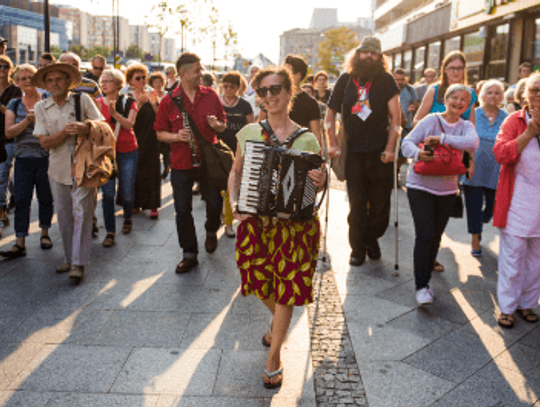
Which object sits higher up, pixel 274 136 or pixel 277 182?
pixel 274 136

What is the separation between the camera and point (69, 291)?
16.4 ft

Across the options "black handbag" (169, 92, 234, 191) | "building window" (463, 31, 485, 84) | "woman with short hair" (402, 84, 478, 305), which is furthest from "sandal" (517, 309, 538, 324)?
"building window" (463, 31, 485, 84)

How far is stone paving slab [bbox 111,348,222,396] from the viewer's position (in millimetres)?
3305

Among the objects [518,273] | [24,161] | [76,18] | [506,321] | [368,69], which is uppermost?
[76,18]

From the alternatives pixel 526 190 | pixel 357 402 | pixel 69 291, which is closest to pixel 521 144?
pixel 526 190

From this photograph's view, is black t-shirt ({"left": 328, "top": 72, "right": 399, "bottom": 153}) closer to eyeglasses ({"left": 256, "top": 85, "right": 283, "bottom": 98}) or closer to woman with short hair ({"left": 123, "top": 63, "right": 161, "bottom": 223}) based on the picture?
eyeglasses ({"left": 256, "top": 85, "right": 283, "bottom": 98})

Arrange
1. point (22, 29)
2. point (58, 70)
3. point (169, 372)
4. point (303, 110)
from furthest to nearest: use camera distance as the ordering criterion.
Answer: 1. point (22, 29)
2. point (303, 110)
3. point (58, 70)
4. point (169, 372)

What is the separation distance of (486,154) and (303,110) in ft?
7.16

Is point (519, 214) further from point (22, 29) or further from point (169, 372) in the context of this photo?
point (22, 29)

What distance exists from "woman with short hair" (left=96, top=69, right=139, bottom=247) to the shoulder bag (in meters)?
3.82

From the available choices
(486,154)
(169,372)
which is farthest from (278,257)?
(486,154)

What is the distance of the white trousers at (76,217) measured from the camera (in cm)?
526

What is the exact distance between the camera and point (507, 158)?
4.36 metres

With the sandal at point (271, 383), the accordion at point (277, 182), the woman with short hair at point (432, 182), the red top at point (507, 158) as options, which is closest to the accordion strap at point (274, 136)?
the accordion at point (277, 182)
